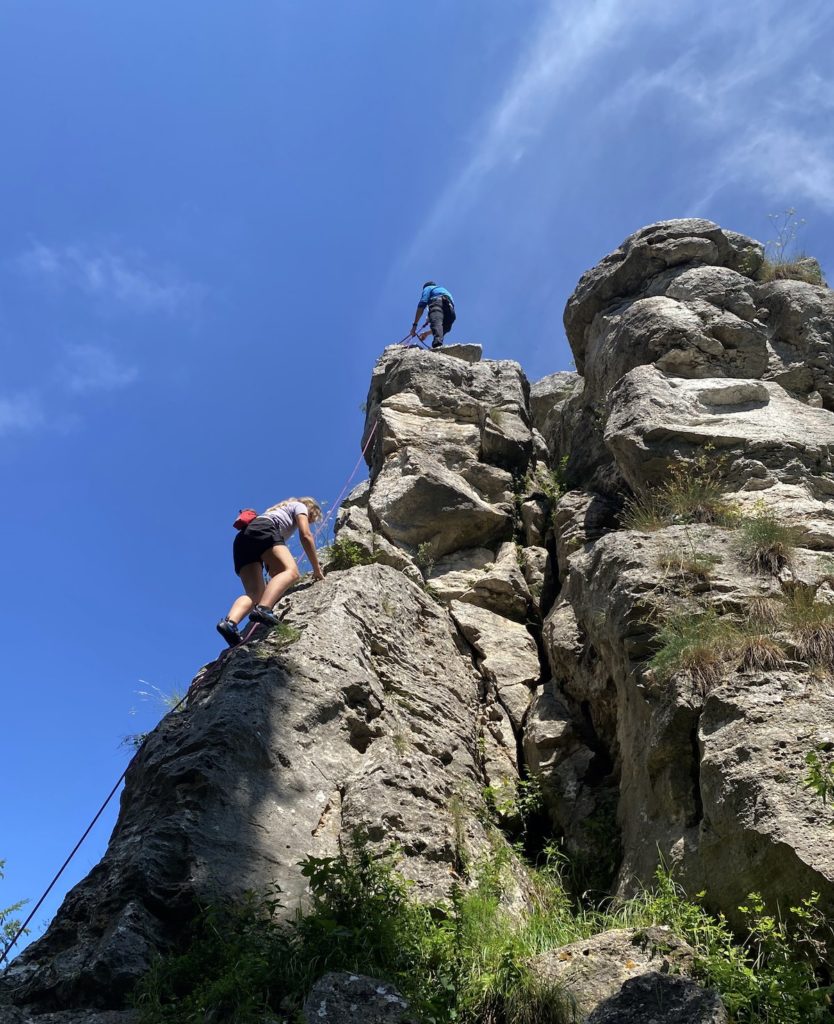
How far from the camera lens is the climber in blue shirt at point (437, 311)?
1661 cm

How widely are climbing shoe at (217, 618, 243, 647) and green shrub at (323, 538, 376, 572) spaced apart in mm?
2655

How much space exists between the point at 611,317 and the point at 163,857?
34.3 ft

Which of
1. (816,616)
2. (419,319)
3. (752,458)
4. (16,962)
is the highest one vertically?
(419,319)

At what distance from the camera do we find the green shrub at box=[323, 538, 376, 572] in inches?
403

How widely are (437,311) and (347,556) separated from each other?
798 centimetres

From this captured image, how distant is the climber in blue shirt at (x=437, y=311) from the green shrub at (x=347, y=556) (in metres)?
7.05

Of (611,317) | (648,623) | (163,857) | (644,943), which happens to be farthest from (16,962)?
(611,317)

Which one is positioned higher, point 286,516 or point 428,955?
point 286,516

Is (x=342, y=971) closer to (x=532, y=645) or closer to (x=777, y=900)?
(x=777, y=900)

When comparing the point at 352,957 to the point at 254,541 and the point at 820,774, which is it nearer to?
the point at 820,774

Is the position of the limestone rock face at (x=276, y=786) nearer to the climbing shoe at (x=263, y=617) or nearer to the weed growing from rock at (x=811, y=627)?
the climbing shoe at (x=263, y=617)

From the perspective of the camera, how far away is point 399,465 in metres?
12.1

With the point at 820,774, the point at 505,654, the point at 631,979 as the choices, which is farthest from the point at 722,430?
the point at 631,979

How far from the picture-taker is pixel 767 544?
755 centimetres
